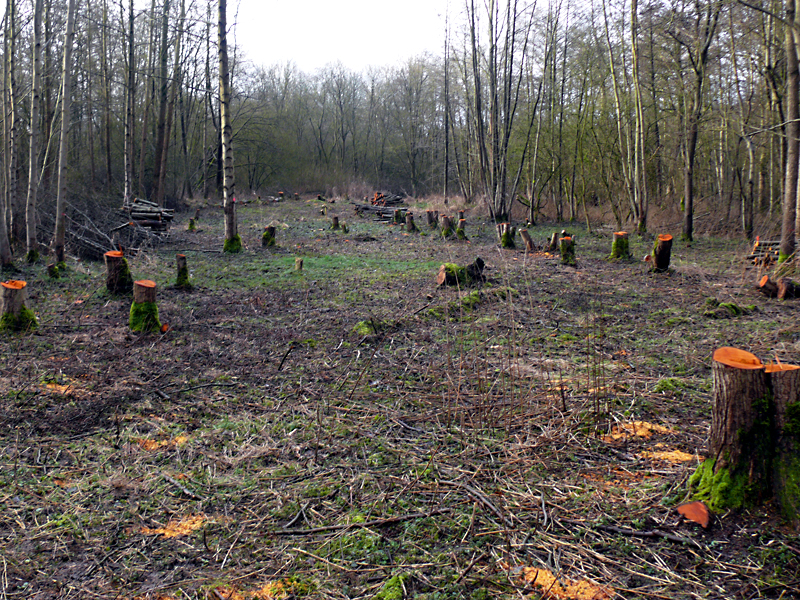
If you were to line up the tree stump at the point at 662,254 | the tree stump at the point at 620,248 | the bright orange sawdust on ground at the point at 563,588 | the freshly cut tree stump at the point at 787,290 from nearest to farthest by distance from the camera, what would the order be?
the bright orange sawdust on ground at the point at 563,588
the freshly cut tree stump at the point at 787,290
the tree stump at the point at 662,254
the tree stump at the point at 620,248

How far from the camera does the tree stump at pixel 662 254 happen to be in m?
9.90

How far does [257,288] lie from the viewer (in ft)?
28.9

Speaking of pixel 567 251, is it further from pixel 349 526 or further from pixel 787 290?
pixel 349 526

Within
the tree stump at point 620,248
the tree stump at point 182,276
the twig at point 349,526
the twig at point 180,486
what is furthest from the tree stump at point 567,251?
the twig at point 180,486

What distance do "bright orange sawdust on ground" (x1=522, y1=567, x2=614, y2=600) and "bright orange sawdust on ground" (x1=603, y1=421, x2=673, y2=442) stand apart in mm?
1433

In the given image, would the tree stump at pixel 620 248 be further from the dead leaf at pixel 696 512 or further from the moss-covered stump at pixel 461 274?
the dead leaf at pixel 696 512

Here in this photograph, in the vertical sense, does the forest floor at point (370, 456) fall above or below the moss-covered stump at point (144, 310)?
below

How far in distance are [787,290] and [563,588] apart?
23.4 feet

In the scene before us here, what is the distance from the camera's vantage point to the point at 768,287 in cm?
770

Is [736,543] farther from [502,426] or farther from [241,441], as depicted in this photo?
[241,441]

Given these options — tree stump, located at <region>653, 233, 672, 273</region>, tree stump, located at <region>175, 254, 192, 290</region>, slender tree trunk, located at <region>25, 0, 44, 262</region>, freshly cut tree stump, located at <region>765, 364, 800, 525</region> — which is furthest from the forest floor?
tree stump, located at <region>653, 233, 672, 273</region>

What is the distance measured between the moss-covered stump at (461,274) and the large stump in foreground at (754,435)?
19.0 ft

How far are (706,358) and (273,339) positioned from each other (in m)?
4.41

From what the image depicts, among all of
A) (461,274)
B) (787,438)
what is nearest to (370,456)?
(787,438)
